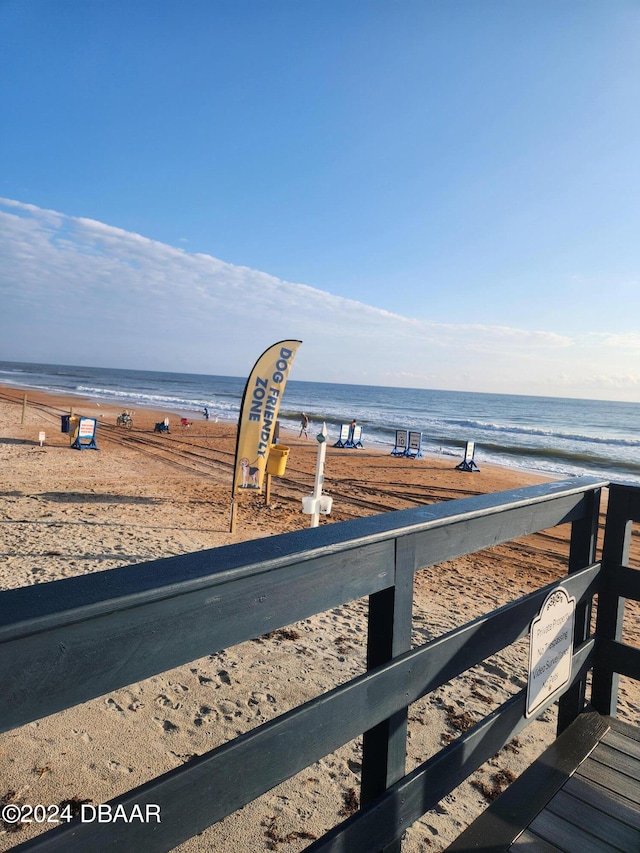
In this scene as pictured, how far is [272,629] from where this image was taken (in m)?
0.95

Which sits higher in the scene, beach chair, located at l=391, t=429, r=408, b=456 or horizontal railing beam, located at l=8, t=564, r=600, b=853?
horizontal railing beam, located at l=8, t=564, r=600, b=853

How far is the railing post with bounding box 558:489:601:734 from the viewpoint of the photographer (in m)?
2.04

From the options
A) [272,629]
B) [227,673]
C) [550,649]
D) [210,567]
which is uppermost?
[210,567]

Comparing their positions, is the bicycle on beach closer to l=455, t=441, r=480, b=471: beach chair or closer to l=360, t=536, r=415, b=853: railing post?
l=455, t=441, r=480, b=471: beach chair

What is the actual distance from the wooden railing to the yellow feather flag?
19.4ft

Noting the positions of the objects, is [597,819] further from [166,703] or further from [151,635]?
[166,703]

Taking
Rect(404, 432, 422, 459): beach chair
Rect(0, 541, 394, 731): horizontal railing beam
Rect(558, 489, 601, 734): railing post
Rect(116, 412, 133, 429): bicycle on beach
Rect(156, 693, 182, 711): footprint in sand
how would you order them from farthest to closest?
Rect(116, 412, 133, 429): bicycle on beach, Rect(404, 432, 422, 459): beach chair, Rect(156, 693, 182, 711): footprint in sand, Rect(558, 489, 601, 734): railing post, Rect(0, 541, 394, 731): horizontal railing beam

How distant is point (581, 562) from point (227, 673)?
7.96 ft

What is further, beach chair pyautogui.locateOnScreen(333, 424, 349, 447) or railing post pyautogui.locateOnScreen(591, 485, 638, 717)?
beach chair pyautogui.locateOnScreen(333, 424, 349, 447)

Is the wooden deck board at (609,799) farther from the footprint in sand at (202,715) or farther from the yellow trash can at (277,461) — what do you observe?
the yellow trash can at (277,461)

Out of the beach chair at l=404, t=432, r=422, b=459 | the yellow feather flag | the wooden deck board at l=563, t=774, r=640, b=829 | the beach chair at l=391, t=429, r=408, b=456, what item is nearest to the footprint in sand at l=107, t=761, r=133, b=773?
the wooden deck board at l=563, t=774, r=640, b=829

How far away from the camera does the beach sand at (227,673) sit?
2.44 m

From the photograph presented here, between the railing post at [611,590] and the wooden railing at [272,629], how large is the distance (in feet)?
1.86

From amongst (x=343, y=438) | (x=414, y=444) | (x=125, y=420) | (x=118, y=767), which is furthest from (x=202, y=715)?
(x=343, y=438)
